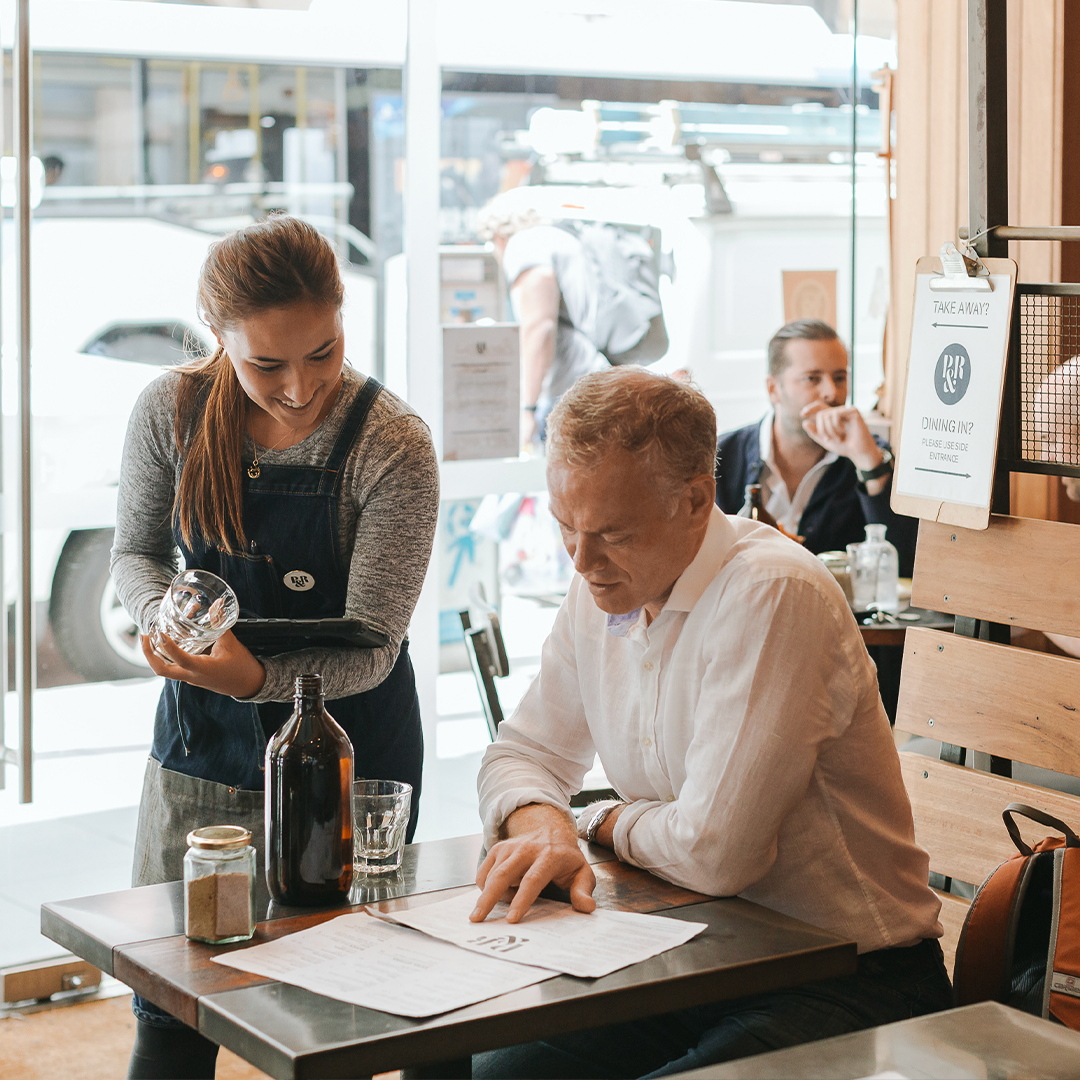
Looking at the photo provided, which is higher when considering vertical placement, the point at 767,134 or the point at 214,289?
the point at 767,134

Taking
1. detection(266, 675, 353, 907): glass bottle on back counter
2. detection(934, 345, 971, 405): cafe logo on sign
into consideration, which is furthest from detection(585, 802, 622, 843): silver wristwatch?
detection(934, 345, 971, 405): cafe logo on sign

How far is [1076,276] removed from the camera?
11.8ft

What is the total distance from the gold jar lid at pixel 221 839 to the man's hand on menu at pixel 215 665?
0.42 m

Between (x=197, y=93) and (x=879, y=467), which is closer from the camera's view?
(x=197, y=93)

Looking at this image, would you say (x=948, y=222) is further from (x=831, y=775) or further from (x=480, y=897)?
(x=480, y=897)

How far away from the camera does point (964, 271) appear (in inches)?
101

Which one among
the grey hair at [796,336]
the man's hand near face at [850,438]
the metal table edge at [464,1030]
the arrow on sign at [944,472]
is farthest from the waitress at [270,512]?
the grey hair at [796,336]

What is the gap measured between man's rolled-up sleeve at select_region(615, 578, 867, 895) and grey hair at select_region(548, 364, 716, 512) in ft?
0.59

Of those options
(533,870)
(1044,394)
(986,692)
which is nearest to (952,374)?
(1044,394)

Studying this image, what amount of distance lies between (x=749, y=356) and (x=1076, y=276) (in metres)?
1.28

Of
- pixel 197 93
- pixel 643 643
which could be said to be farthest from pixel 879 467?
pixel 643 643

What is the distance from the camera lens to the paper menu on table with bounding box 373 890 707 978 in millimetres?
1425

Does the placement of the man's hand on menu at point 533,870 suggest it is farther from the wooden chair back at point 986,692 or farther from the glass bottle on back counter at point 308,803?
the wooden chair back at point 986,692

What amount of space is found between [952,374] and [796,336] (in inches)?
60.6
